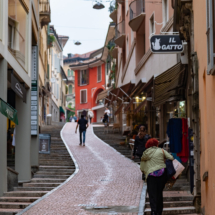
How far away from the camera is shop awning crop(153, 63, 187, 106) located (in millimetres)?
13755

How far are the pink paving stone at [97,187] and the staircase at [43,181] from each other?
478 mm

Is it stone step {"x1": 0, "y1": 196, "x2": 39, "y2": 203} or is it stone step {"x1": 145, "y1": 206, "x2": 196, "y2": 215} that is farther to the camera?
stone step {"x1": 0, "y1": 196, "x2": 39, "y2": 203}

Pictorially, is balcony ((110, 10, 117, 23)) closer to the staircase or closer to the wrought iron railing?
the wrought iron railing

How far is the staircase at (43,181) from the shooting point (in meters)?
11.1

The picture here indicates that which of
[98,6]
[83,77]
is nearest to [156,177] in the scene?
[98,6]

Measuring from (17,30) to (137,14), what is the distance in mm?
11553

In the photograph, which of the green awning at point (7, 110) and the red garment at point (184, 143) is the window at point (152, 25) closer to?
the red garment at point (184, 143)

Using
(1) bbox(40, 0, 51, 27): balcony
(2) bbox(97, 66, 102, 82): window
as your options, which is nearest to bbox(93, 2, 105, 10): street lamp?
(1) bbox(40, 0, 51, 27): balcony

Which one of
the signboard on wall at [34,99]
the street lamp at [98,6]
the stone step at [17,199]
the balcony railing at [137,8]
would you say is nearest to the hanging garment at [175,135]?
the stone step at [17,199]

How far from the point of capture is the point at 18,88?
44.6ft

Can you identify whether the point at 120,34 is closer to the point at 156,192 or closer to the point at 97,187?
the point at 97,187

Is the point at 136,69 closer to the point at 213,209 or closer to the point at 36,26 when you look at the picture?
the point at 36,26

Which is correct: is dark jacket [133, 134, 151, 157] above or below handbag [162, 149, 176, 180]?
above

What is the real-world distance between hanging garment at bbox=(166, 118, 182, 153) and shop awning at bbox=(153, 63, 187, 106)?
5.14 ft
